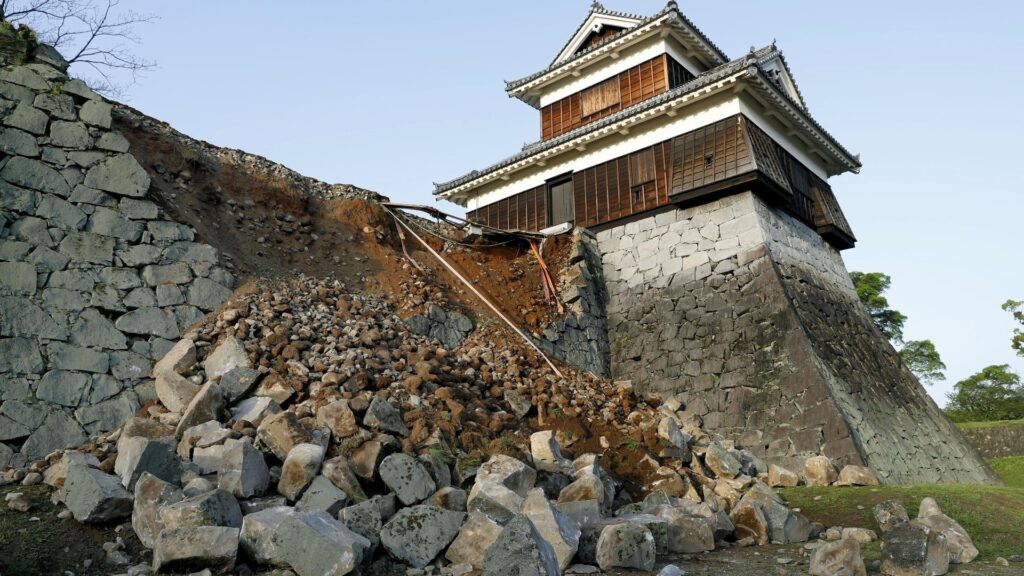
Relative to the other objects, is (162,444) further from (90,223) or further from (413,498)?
(90,223)

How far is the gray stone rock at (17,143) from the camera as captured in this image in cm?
850

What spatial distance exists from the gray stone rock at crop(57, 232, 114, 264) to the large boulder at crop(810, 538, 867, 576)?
8.72 m

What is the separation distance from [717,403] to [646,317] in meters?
2.61

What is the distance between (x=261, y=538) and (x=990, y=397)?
96.3ft

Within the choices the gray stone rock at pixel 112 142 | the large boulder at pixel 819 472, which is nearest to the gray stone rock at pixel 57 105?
the gray stone rock at pixel 112 142

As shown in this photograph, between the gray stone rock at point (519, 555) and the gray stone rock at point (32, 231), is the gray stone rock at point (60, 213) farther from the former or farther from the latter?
the gray stone rock at point (519, 555)

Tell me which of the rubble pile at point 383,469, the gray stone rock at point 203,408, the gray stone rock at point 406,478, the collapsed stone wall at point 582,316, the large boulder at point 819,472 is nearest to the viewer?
the rubble pile at point 383,469

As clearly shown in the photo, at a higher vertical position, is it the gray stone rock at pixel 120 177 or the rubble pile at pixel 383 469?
the gray stone rock at pixel 120 177

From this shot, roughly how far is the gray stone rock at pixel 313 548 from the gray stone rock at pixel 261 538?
0.9 inches

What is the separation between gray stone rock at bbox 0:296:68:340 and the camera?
7.61 metres

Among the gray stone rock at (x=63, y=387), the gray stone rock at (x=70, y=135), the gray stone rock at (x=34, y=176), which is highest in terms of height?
the gray stone rock at (x=70, y=135)

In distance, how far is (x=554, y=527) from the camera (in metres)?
5.51

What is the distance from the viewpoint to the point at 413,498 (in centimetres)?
612

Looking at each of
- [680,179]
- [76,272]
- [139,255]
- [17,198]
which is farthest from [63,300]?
[680,179]
